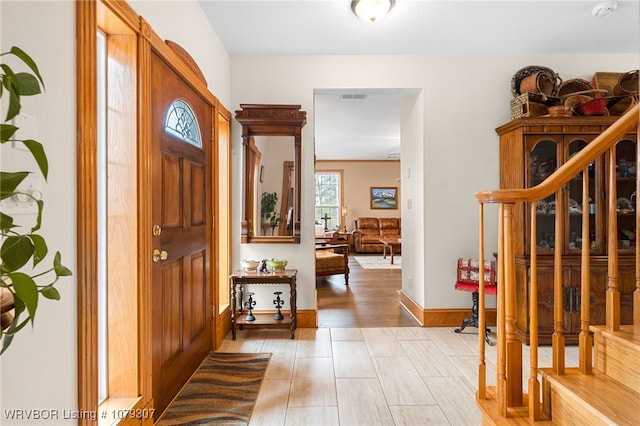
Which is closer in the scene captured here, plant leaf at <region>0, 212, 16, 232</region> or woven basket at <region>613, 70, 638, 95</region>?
plant leaf at <region>0, 212, 16, 232</region>

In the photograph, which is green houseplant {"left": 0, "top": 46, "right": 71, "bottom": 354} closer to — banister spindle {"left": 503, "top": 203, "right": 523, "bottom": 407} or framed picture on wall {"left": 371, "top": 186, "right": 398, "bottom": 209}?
banister spindle {"left": 503, "top": 203, "right": 523, "bottom": 407}

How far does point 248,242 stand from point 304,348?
1102 millimetres

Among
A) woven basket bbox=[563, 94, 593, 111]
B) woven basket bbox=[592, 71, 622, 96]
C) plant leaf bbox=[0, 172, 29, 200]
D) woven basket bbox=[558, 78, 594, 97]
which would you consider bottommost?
plant leaf bbox=[0, 172, 29, 200]

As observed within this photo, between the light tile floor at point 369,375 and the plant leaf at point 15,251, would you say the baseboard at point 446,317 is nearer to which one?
the light tile floor at point 369,375

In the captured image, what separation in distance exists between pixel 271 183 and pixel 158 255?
1.68 metres

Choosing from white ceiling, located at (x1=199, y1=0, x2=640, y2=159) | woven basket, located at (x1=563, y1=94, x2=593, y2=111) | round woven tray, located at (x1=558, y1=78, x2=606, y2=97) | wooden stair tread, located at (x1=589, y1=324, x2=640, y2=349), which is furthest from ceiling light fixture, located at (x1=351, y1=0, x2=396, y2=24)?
wooden stair tread, located at (x1=589, y1=324, x2=640, y2=349)

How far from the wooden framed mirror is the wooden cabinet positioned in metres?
1.97

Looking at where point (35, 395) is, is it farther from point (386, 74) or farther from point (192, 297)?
point (386, 74)

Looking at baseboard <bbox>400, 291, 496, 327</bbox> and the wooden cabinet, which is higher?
the wooden cabinet

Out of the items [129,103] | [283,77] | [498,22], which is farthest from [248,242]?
[498,22]

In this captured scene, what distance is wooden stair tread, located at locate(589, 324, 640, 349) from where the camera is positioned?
1.43m

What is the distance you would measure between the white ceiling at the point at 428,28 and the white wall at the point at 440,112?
107mm

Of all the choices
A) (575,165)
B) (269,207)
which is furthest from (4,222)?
(269,207)

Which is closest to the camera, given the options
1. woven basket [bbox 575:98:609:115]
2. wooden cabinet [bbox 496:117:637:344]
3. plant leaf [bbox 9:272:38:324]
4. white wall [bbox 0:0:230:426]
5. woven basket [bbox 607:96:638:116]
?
plant leaf [bbox 9:272:38:324]
